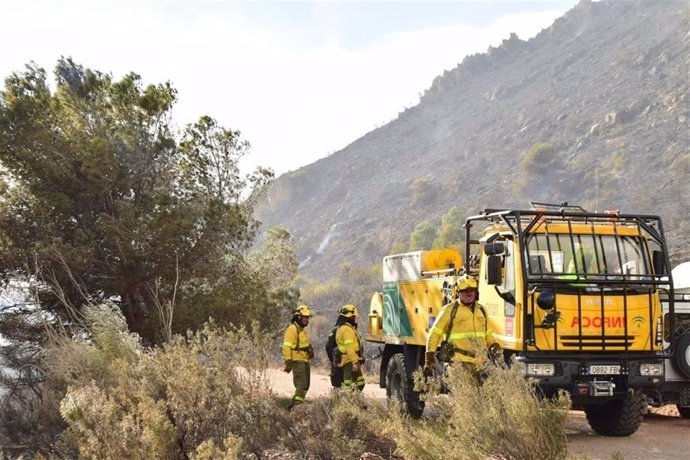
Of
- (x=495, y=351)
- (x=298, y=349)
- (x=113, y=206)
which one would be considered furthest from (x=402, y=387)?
(x=113, y=206)

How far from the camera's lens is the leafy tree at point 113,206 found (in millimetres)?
14617

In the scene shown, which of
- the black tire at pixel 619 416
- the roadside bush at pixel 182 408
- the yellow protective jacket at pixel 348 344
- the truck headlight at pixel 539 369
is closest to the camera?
the roadside bush at pixel 182 408

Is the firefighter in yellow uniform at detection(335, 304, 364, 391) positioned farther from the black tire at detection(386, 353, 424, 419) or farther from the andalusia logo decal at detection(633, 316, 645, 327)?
the andalusia logo decal at detection(633, 316, 645, 327)

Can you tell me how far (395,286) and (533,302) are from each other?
3.82m

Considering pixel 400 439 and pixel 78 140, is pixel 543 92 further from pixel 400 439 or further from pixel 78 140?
pixel 400 439

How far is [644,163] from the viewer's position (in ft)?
172

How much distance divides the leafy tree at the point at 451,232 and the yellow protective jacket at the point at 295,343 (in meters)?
37.3

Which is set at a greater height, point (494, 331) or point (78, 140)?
point (78, 140)

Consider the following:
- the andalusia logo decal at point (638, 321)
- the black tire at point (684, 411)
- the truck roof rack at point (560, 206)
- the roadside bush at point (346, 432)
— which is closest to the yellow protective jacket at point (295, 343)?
the roadside bush at point (346, 432)

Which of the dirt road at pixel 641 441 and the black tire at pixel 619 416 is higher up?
the black tire at pixel 619 416

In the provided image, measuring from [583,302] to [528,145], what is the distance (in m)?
63.7

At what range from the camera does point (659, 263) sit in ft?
29.1

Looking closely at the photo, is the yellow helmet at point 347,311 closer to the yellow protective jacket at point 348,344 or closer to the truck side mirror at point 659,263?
the yellow protective jacket at point 348,344

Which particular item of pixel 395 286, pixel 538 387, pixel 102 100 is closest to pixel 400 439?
pixel 538 387
